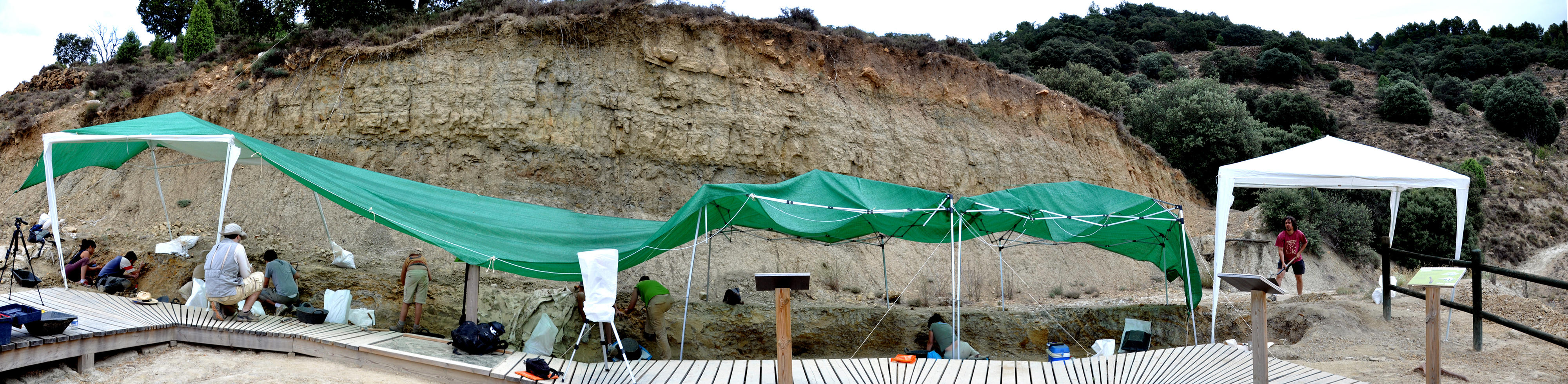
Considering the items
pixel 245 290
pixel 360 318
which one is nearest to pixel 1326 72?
pixel 360 318

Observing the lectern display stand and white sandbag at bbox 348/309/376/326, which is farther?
white sandbag at bbox 348/309/376/326

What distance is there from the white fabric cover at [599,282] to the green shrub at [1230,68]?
39.2 meters

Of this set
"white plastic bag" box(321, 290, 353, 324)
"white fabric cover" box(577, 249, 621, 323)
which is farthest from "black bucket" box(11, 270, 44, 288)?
"white fabric cover" box(577, 249, 621, 323)

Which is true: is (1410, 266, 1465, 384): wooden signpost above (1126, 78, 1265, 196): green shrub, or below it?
below

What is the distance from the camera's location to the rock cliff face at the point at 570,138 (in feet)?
49.1

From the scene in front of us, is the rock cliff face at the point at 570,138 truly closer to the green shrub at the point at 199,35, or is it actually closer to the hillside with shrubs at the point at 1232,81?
the hillside with shrubs at the point at 1232,81

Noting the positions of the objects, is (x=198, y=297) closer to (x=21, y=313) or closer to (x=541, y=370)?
(x=21, y=313)

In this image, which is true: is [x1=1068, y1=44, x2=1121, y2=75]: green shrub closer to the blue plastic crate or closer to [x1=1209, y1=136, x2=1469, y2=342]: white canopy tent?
[x1=1209, y1=136, x2=1469, y2=342]: white canopy tent

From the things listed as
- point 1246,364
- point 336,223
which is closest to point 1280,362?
point 1246,364

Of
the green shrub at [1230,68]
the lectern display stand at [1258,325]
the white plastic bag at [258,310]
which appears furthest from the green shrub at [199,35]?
the green shrub at [1230,68]

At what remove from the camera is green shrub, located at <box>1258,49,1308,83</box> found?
1560 inches

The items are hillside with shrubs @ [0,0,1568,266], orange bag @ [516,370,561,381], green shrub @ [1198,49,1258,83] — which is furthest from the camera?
green shrub @ [1198,49,1258,83]

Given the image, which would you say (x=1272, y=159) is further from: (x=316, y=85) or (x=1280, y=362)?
(x=316, y=85)

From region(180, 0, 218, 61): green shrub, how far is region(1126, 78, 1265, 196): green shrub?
2582cm
